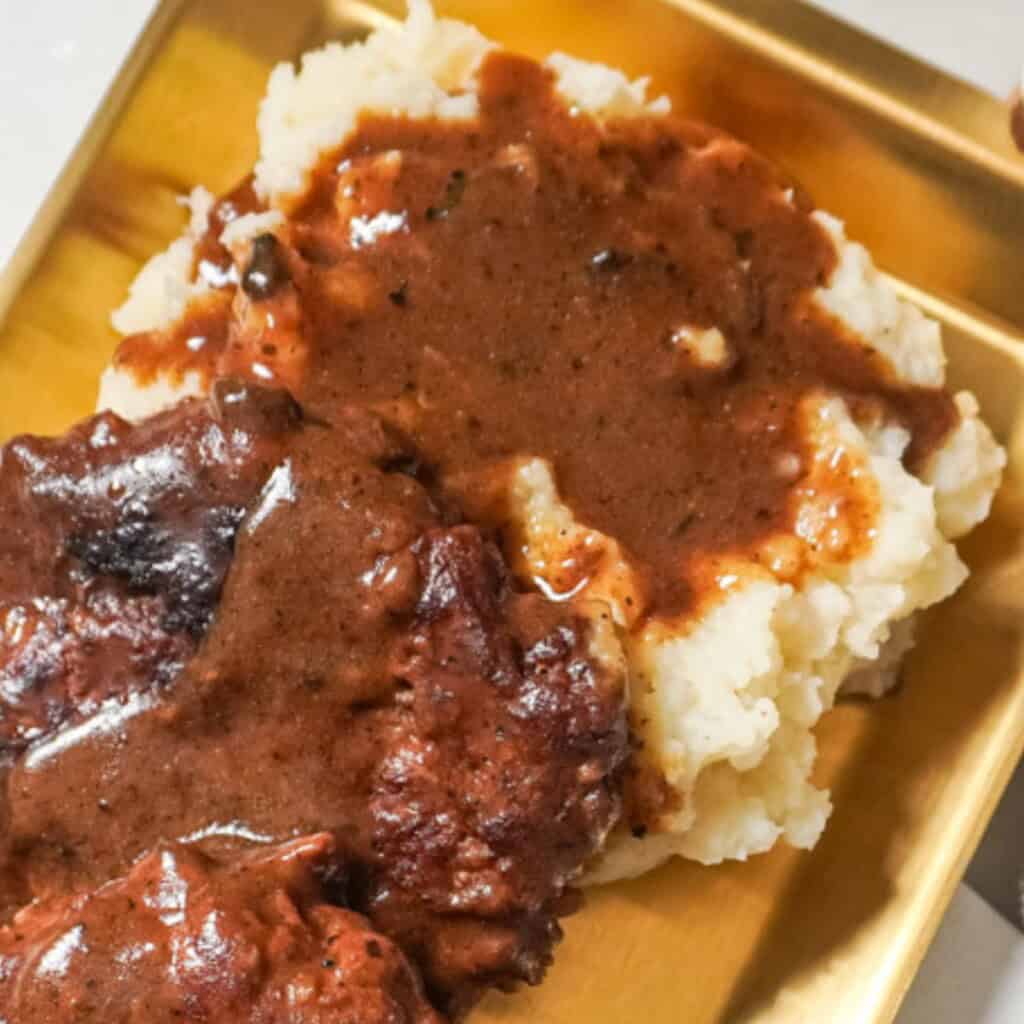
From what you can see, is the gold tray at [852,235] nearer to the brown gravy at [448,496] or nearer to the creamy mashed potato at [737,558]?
the creamy mashed potato at [737,558]

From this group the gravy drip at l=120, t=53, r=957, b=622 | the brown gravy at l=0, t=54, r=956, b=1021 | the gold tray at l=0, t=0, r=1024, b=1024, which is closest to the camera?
the brown gravy at l=0, t=54, r=956, b=1021

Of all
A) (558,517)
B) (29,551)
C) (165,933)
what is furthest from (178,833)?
(558,517)

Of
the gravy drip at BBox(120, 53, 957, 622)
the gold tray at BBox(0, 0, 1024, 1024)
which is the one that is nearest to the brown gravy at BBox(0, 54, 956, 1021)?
the gravy drip at BBox(120, 53, 957, 622)

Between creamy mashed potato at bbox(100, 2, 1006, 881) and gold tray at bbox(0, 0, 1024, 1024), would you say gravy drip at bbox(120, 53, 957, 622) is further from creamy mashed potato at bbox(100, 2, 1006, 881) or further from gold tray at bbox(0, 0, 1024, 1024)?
gold tray at bbox(0, 0, 1024, 1024)

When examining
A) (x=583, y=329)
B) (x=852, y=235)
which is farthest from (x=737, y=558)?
(x=852, y=235)

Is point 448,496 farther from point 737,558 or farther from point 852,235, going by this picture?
point 852,235

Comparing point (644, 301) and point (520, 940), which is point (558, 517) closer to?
point (644, 301)
